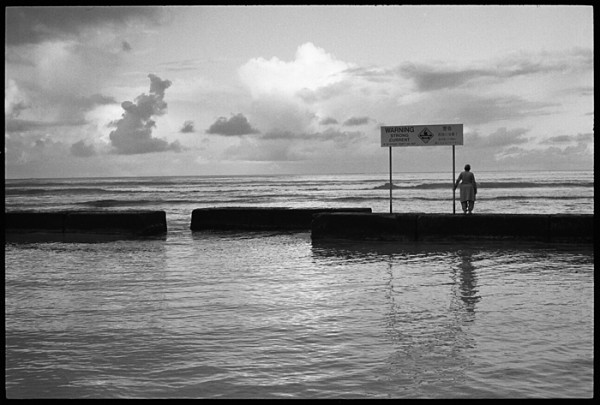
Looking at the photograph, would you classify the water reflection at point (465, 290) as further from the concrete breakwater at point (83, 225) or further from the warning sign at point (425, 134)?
the concrete breakwater at point (83, 225)

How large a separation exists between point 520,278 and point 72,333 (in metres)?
5.63

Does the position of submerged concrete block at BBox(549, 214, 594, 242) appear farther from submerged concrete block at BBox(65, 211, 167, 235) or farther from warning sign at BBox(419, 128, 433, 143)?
submerged concrete block at BBox(65, 211, 167, 235)

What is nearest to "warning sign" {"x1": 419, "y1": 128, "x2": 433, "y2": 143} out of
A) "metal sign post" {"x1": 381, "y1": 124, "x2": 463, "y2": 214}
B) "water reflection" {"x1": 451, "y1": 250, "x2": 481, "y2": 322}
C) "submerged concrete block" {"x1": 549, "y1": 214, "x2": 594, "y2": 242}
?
"metal sign post" {"x1": 381, "y1": 124, "x2": 463, "y2": 214}

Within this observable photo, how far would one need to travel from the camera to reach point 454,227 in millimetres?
13469

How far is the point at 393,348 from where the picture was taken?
17.8ft

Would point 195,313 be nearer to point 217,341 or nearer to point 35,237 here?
point 217,341

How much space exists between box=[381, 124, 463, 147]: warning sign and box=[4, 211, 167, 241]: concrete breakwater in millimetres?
5851

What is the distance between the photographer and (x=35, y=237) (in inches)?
612

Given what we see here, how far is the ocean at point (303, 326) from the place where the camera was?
4.61 m

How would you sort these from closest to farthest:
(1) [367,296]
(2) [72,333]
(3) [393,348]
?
1. (3) [393,348]
2. (2) [72,333]
3. (1) [367,296]

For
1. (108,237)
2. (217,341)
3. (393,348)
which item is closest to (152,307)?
(217,341)

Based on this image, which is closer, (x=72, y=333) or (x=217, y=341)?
(x=217, y=341)

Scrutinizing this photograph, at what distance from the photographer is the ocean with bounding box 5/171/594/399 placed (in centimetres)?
461

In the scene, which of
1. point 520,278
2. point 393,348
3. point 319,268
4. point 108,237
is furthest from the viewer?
point 108,237
